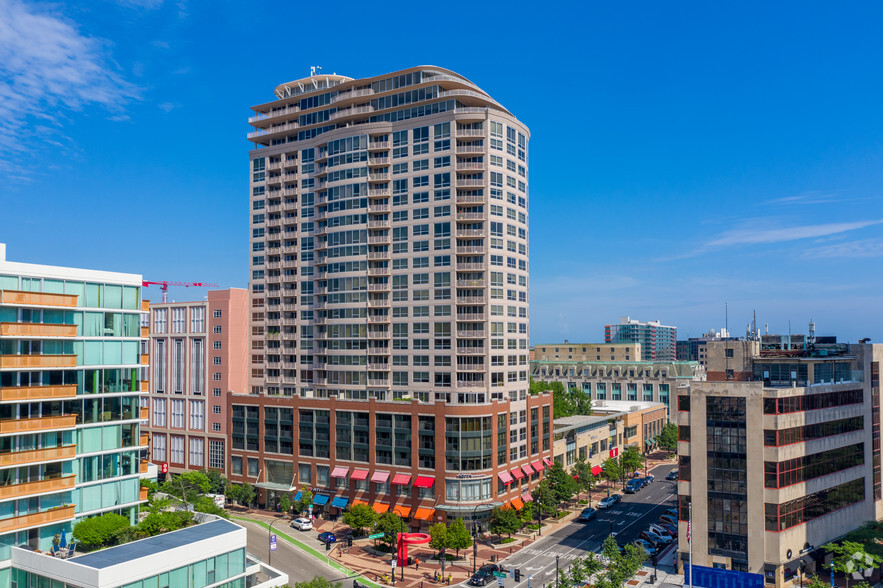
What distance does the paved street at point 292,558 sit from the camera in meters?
81.6

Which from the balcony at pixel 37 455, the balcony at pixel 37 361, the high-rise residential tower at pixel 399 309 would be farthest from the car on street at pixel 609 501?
the balcony at pixel 37 361

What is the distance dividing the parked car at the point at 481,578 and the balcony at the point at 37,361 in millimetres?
51443

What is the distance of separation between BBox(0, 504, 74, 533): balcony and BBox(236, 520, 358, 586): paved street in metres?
31.2

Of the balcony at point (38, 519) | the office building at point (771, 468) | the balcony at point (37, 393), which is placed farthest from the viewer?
the office building at point (771, 468)

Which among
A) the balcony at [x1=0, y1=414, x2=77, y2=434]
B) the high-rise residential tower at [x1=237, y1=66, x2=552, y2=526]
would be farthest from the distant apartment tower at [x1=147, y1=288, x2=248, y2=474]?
the balcony at [x1=0, y1=414, x2=77, y2=434]

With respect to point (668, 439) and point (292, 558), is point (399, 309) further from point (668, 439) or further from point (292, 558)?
point (668, 439)

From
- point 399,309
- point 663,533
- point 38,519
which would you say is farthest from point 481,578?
point 38,519

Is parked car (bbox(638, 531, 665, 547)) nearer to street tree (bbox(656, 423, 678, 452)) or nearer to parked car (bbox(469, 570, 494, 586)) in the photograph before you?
parked car (bbox(469, 570, 494, 586))

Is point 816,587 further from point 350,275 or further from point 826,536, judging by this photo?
point 350,275

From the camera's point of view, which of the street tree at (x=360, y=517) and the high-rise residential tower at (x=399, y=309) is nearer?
the street tree at (x=360, y=517)

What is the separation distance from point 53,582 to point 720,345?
86478 millimetres

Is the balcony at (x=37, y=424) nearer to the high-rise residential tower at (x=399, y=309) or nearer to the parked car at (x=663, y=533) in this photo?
the high-rise residential tower at (x=399, y=309)

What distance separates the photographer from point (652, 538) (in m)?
93.4

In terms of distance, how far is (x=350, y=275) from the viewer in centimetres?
11650
